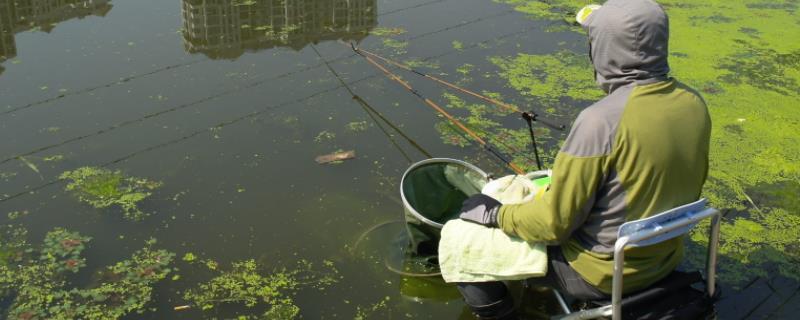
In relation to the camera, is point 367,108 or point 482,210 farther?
point 367,108

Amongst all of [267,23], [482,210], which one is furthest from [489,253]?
[267,23]

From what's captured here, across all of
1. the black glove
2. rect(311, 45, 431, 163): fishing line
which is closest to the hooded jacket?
the black glove

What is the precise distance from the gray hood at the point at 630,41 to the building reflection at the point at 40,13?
176 inches

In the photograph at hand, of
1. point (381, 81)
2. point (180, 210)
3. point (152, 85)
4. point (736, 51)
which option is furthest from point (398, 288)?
point (736, 51)

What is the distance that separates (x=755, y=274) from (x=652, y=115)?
1503 millimetres

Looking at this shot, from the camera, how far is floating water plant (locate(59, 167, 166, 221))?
123 inches

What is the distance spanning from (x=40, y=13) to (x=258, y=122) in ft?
8.46

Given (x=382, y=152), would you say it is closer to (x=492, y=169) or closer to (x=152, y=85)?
(x=492, y=169)

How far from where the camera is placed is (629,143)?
1706mm

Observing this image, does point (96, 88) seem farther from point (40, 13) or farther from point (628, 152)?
point (628, 152)

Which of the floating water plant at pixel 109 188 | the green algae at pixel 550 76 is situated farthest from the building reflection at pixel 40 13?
the green algae at pixel 550 76

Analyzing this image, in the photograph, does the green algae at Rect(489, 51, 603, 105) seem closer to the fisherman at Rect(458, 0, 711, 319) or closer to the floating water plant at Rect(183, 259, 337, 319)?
the floating water plant at Rect(183, 259, 337, 319)

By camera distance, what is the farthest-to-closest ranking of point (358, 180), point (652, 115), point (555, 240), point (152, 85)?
point (152, 85), point (358, 180), point (555, 240), point (652, 115)

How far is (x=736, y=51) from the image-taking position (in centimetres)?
519
